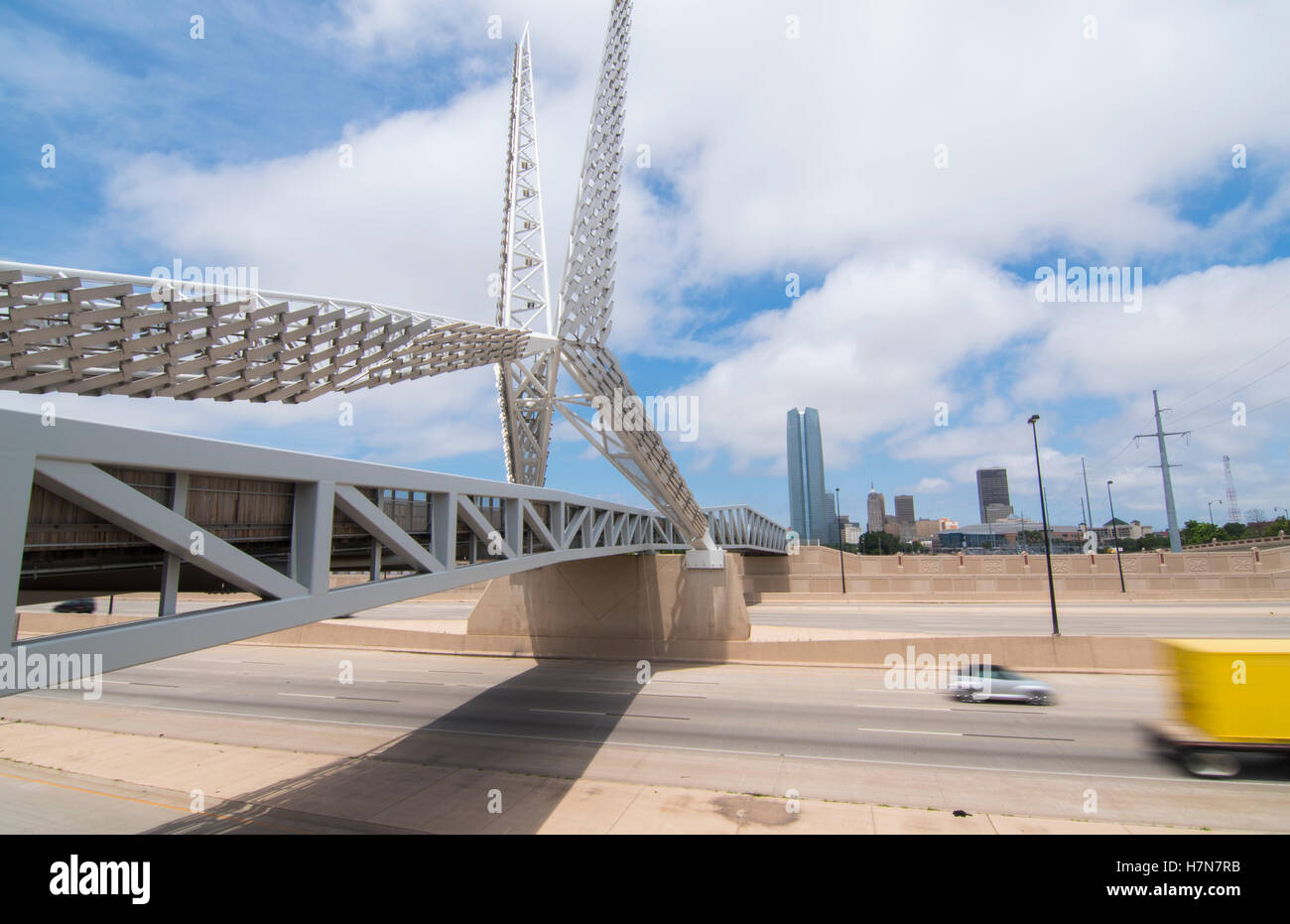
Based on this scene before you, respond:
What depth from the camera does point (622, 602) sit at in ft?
93.0

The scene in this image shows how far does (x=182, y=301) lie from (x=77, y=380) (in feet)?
11.3

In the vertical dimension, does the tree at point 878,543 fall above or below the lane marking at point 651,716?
above

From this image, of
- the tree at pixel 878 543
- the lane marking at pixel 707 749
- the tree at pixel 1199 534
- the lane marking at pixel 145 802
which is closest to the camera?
the lane marking at pixel 145 802

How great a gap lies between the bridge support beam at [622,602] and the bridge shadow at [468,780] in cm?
717

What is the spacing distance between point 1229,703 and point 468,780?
1587 cm

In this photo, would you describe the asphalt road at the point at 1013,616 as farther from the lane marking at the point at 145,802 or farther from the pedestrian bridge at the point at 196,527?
the pedestrian bridge at the point at 196,527

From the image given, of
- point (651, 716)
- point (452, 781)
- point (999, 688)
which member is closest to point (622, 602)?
point (651, 716)

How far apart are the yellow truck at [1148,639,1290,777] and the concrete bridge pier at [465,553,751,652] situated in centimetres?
1655

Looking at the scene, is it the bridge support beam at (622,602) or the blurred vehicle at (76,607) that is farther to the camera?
the blurred vehicle at (76,607)

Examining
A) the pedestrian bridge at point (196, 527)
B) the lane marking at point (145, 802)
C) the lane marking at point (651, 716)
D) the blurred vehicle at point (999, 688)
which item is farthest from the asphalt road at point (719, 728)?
the pedestrian bridge at point (196, 527)

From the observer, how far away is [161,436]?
6.27m

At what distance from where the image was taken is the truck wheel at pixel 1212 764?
39.9 ft
